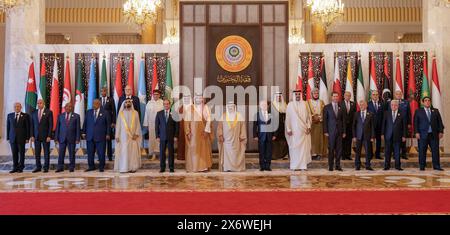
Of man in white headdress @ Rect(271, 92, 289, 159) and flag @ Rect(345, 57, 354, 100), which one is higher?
flag @ Rect(345, 57, 354, 100)

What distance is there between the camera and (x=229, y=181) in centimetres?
807

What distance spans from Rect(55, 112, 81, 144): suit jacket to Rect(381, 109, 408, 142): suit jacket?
239 inches

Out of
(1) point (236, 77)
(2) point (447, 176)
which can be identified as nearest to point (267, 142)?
(1) point (236, 77)

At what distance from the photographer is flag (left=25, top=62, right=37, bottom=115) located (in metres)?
11.1

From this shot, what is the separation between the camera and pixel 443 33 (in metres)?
11.6

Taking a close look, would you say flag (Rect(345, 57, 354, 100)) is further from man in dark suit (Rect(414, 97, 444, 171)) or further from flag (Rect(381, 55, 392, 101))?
man in dark suit (Rect(414, 97, 444, 171))

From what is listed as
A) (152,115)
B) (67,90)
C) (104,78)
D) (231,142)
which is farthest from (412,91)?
(67,90)

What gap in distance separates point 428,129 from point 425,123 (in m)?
0.13

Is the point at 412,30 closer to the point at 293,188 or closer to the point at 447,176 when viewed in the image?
the point at 447,176

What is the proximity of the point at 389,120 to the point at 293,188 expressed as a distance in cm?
343

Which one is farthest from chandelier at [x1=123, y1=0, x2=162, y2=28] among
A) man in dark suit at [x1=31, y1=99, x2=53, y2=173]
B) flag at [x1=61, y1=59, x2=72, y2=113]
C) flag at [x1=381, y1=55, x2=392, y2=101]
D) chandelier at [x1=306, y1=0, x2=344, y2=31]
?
flag at [x1=381, y1=55, x2=392, y2=101]

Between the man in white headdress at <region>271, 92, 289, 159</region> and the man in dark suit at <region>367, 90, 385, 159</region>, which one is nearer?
the man in dark suit at <region>367, 90, 385, 159</region>

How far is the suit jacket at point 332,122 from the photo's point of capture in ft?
31.2

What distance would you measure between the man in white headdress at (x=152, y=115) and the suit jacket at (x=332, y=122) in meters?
3.49
